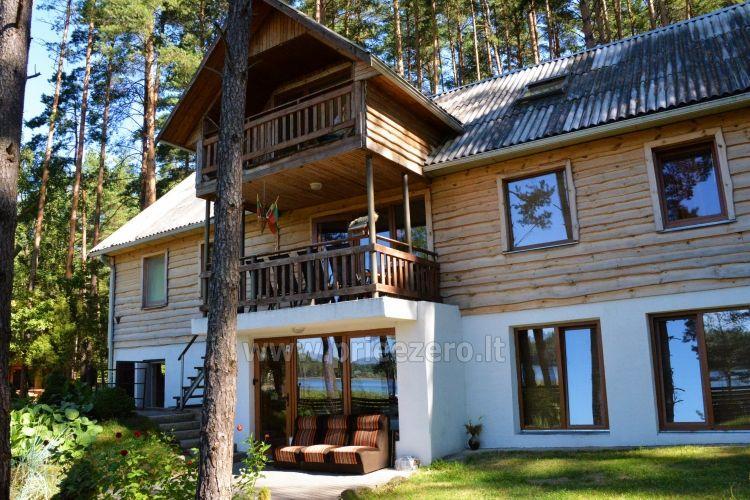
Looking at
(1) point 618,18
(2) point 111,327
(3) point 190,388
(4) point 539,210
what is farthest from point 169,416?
(1) point 618,18

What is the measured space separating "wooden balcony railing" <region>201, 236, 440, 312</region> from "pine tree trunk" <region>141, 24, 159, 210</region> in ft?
42.0

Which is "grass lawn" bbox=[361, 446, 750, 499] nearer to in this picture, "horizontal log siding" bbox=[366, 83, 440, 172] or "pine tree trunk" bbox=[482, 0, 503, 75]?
"horizontal log siding" bbox=[366, 83, 440, 172]

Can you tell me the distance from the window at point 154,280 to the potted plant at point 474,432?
9.59 metres

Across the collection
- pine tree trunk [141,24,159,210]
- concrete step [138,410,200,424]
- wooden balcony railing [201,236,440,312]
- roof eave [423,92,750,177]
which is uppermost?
pine tree trunk [141,24,159,210]

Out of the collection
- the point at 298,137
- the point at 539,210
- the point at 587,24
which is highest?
the point at 587,24

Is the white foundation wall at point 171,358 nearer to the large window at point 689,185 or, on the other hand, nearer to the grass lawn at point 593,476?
the grass lawn at point 593,476

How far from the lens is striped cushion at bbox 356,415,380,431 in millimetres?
10453

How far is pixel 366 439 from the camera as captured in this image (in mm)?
10312

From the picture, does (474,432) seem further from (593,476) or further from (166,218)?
(166,218)

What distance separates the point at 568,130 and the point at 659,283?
281cm

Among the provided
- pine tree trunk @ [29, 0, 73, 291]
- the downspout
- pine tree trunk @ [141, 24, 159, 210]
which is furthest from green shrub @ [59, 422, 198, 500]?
pine tree trunk @ [29, 0, 73, 291]

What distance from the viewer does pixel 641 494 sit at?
22.2 ft

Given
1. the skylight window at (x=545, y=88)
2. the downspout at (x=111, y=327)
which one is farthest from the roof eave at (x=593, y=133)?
the downspout at (x=111, y=327)

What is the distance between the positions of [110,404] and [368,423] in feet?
18.8
